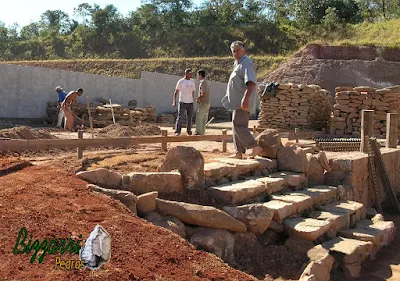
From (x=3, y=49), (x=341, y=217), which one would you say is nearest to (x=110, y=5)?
(x=3, y=49)

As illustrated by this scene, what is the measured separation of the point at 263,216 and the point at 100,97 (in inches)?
542

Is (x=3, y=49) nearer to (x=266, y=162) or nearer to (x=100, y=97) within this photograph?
(x=100, y=97)

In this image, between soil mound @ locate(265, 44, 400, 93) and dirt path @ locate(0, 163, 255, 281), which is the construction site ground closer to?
dirt path @ locate(0, 163, 255, 281)

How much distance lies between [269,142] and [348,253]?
7.20 ft

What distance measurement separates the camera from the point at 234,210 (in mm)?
5051

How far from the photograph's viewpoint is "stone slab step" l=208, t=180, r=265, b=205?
17.3ft

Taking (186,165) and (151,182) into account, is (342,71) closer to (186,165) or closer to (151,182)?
(186,165)

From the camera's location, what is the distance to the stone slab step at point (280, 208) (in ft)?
17.6

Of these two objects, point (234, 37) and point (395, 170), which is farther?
point (234, 37)

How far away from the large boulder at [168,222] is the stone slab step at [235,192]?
821 millimetres

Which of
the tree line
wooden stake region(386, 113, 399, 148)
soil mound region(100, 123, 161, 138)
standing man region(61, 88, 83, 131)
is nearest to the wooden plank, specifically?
soil mound region(100, 123, 161, 138)

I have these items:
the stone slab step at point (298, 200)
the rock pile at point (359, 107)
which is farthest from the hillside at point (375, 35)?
the stone slab step at point (298, 200)

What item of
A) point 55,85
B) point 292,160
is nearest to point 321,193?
point 292,160

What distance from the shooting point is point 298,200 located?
5.84 m
